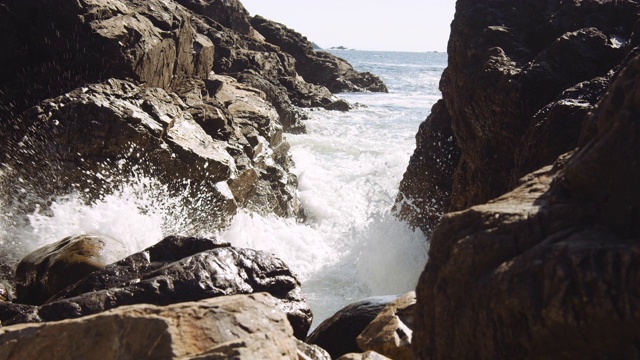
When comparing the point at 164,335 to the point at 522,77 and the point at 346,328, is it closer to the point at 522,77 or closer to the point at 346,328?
the point at 346,328

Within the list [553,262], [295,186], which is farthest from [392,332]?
[295,186]

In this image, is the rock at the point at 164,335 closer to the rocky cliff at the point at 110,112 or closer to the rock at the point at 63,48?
the rocky cliff at the point at 110,112

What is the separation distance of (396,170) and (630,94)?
1162 centimetres

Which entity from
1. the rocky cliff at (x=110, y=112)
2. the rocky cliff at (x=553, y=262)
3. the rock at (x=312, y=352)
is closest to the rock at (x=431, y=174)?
the rocky cliff at (x=110, y=112)

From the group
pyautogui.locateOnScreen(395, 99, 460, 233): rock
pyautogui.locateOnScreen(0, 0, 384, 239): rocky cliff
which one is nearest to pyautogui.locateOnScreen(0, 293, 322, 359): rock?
pyautogui.locateOnScreen(0, 0, 384, 239): rocky cliff

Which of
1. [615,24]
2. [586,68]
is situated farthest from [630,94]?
[615,24]

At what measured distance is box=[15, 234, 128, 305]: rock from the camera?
4.74 meters

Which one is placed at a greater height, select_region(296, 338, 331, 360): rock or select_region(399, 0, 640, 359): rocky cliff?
select_region(399, 0, 640, 359): rocky cliff

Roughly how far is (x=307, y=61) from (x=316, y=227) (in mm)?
23951

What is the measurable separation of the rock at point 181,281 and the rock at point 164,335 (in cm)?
96

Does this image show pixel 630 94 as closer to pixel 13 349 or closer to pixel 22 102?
pixel 13 349

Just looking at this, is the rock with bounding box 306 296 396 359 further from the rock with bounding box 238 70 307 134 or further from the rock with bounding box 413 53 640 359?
the rock with bounding box 238 70 307 134

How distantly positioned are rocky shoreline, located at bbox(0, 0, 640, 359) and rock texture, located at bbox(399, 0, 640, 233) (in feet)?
0.07

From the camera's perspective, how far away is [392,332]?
3809mm
